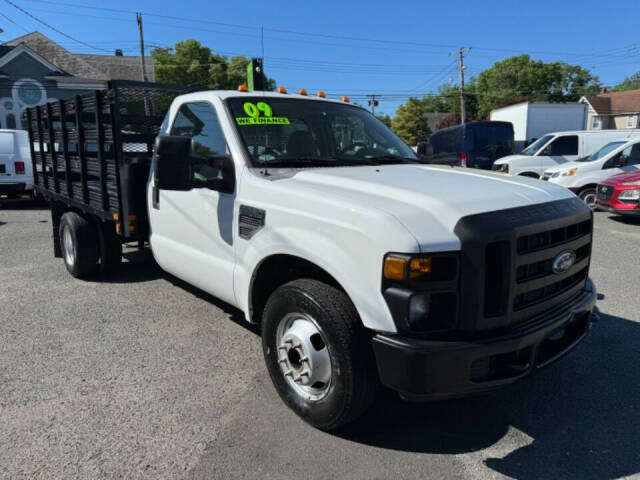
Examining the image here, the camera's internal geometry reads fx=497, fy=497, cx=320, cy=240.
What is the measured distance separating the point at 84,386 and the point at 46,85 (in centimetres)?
2949

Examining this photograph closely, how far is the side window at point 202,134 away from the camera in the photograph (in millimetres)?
3662

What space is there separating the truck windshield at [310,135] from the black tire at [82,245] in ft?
9.87

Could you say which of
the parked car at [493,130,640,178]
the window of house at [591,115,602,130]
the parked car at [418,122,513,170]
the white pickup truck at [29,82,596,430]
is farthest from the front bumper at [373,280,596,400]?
the window of house at [591,115,602,130]

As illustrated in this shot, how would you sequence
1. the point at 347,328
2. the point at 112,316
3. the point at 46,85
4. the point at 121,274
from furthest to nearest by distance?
1. the point at 46,85
2. the point at 121,274
3. the point at 112,316
4. the point at 347,328

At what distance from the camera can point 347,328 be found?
260cm

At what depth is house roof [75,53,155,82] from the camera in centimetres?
3791

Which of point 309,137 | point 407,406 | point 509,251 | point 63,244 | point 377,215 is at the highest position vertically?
point 309,137

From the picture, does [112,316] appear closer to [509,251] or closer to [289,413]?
[289,413]

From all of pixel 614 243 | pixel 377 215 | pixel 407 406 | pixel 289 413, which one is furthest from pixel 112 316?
pixel 614 243

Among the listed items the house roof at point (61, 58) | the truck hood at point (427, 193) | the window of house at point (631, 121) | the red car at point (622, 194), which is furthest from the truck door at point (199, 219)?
the window of house at point (631, 121)

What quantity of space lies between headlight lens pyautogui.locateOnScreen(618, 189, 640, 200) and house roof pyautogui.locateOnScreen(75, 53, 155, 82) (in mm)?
35974

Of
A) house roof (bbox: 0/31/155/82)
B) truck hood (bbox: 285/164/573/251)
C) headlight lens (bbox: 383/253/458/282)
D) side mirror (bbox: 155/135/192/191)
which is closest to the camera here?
headlight lens (bbox: 383/253/458/282)

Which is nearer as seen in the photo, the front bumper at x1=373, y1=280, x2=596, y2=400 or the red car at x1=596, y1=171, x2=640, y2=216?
the front bumper at x1=373, y1=280, x2=596, y2=400

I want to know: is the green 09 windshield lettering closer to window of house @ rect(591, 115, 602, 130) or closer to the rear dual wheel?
the rear dual wheel
